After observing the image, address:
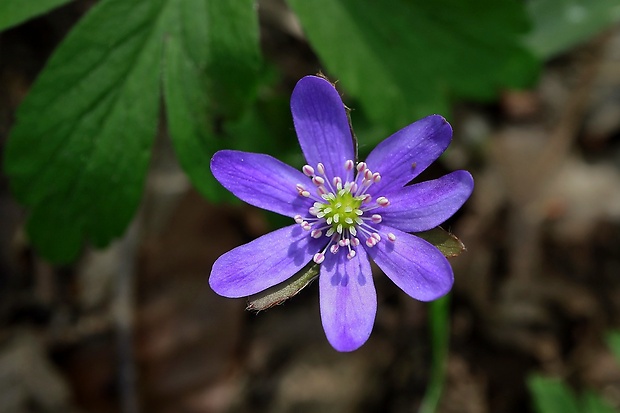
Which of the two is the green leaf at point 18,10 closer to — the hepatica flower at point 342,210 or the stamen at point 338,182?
the hepatica flower at point 342,210

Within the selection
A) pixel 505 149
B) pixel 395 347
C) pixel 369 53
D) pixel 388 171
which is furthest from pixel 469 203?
pixel 388 171

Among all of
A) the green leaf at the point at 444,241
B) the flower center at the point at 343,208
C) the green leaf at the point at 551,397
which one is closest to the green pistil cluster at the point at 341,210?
the flower center at the point at 343,208

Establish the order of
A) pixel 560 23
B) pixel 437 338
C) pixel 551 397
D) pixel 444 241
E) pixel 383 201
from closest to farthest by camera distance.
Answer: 1. pixel 444 241
2. pixel 383 201
3. pixel 437 338
4. pixel 551 397
5. pixel 560 23

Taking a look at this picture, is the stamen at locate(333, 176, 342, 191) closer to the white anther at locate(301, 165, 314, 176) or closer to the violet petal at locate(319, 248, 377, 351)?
the white anther at locate(301, 165, 314, 176)

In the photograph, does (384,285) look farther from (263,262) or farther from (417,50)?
(263,262)

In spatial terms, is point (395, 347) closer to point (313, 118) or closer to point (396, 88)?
point (396, 88)

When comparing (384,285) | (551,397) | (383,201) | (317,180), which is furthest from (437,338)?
(317,180)
